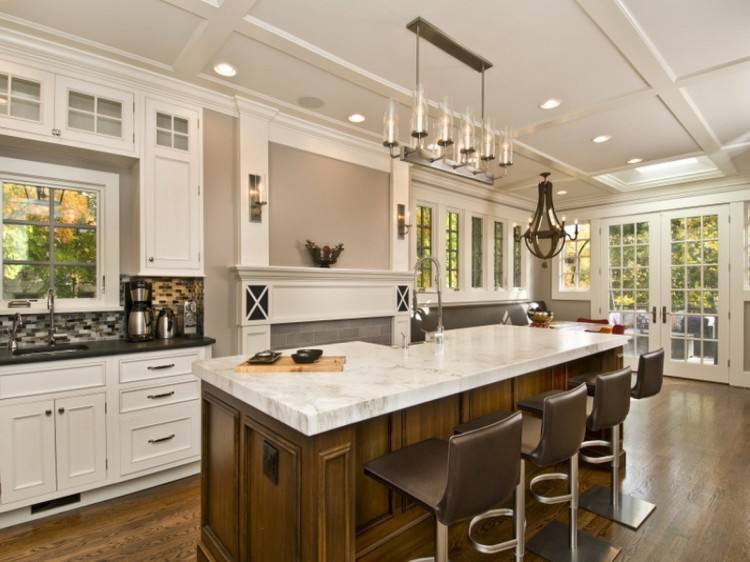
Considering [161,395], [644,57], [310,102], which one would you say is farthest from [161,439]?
[644,57]

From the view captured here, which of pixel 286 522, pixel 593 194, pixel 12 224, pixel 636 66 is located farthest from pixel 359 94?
pixel 593 194

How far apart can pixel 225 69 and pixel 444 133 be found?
5.55 feet

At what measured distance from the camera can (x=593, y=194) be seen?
21.5 ft

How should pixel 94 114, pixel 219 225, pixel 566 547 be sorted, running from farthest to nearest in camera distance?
pixel 219 225, pixel 94 114, pixel 566 547

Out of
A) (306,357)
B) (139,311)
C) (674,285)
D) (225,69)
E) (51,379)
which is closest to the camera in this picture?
(306,357)

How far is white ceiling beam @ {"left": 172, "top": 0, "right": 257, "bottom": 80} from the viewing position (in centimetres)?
218

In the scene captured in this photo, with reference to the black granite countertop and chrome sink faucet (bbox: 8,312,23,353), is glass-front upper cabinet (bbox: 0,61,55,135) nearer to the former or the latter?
chrome sink faucet (bbox: 8,312,23,353)

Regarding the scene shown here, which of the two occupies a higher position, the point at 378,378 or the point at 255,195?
the point at 255,195

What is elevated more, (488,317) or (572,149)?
(572,149)

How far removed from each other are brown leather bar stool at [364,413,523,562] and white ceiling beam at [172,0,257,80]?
2374mm

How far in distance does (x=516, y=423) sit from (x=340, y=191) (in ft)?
10.5

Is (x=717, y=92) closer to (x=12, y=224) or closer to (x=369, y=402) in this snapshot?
(x=369, y=402)

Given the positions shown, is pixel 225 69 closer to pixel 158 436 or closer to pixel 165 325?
pixel 165 325

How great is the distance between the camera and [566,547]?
2.04 meters
